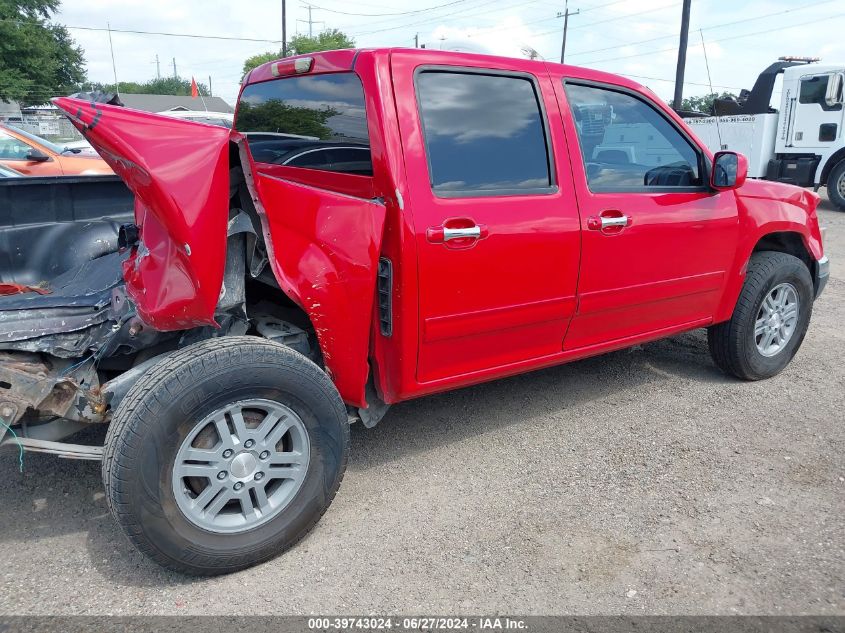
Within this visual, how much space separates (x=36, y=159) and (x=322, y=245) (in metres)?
6.94

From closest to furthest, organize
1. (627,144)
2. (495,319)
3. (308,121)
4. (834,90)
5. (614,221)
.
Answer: (495,319)
(308,121)
(614,221)
(627,144)
(834,90)

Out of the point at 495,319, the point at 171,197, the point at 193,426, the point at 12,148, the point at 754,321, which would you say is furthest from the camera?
the point at 12,148

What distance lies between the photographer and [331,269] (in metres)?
2.68

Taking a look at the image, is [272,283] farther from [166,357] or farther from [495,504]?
[495,504]

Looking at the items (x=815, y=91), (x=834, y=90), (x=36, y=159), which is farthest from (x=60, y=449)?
(x=815, y=91)

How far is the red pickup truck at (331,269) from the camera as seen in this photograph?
2318mm

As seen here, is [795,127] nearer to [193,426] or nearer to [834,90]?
[834,90]

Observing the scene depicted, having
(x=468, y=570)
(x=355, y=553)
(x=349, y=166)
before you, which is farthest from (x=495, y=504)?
(x=349, y=166)

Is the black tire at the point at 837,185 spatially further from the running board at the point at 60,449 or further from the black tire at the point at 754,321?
the running board at the point at 60,449

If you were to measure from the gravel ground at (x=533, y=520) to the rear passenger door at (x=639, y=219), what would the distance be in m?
0.64

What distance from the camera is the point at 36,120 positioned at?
3603 cm

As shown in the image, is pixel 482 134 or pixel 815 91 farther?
pixel 815 91

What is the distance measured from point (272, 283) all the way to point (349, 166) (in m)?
0.63

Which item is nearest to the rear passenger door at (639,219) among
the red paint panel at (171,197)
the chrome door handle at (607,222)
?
the chrome door handle at (607,222)
